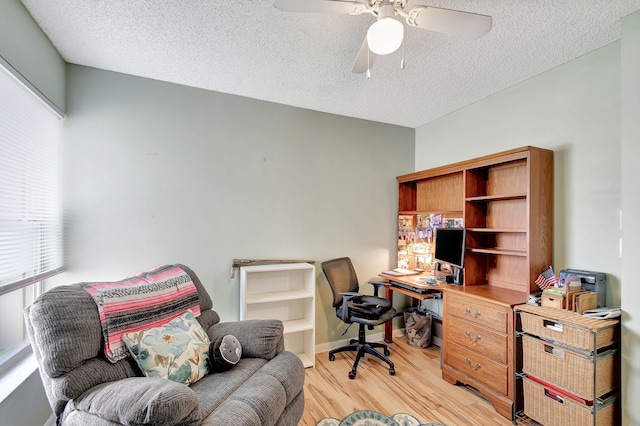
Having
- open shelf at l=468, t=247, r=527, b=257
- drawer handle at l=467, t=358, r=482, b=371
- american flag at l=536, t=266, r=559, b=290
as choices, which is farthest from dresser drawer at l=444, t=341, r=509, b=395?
open shelf at l=468, t=247, r=527, b=257

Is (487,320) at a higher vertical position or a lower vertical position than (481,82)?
lower

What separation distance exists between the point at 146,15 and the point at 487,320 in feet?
10.0

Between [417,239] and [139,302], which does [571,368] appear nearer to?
[417,239]

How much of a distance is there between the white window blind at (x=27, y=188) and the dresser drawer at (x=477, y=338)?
3.02m

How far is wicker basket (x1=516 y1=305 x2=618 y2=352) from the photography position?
1.61m

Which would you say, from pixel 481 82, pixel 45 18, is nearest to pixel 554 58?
pixel 481 82

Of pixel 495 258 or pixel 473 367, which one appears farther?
pixel 495 258

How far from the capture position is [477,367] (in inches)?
86.7

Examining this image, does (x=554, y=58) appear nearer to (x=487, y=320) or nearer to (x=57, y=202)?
(x=487, y=320)

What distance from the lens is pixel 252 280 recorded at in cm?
277

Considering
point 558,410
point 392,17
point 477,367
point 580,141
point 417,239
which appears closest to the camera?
point 392,17

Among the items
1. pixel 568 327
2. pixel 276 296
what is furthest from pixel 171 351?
pixel 568 327

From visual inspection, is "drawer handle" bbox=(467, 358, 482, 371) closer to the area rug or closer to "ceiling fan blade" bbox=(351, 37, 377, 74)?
the area rug

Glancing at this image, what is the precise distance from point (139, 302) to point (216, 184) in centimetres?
130
